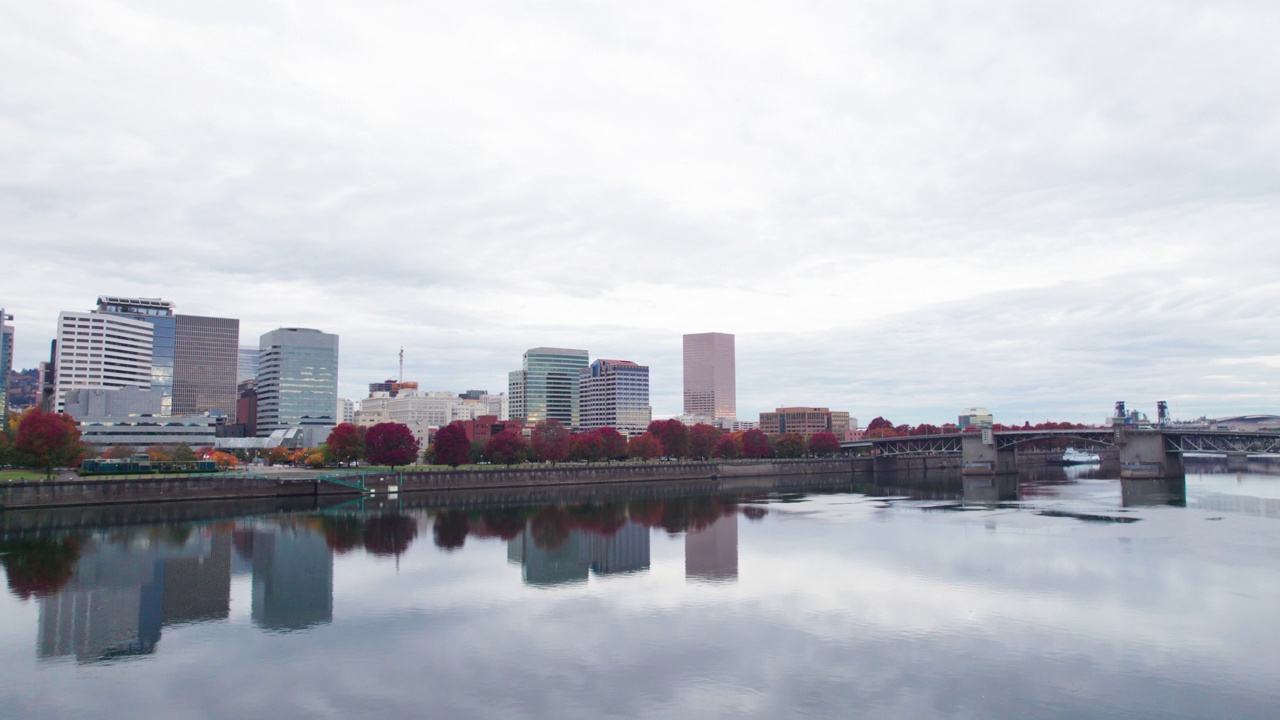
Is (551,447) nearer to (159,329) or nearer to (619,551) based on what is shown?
(619,551)

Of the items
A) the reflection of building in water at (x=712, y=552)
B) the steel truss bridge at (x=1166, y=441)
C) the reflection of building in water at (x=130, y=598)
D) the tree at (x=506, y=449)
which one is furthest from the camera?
the tree at (x=506, y=449)

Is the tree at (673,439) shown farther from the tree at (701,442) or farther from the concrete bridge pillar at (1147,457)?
the concrete bridge pillar at (1147,457)

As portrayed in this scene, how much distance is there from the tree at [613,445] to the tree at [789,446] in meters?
35.9

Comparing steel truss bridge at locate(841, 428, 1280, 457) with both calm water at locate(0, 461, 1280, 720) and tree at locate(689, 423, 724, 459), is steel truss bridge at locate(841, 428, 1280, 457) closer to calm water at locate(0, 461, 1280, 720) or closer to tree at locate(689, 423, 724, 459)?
tree at locate(689, 423, 724, 459)

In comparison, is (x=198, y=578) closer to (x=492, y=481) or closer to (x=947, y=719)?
(x=947, y=719)

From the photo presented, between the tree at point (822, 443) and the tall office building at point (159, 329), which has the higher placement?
the tall office building at point (159, 329)

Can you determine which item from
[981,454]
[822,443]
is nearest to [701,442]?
[822,443]

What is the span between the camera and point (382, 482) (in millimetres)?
78938

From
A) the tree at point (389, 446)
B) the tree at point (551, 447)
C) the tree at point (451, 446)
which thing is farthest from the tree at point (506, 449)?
the tree at point (389, 446)

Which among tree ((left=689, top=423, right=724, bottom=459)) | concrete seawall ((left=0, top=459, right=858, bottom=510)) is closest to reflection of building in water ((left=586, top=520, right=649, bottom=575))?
concrete seawall ((left=0, top=459, right=858, bottom=510))

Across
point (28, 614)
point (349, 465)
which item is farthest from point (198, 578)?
point (349, 465)

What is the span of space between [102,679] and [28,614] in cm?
980

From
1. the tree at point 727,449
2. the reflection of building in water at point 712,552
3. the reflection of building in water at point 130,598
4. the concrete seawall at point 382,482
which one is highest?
the tree at point 727,449

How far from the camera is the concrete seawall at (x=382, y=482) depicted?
59.4 m
